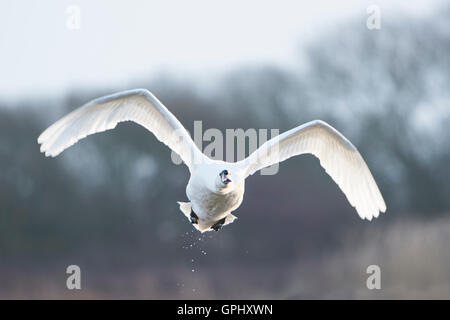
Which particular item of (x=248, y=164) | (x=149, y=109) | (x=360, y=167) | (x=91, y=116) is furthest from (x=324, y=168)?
(x=91, y=116)

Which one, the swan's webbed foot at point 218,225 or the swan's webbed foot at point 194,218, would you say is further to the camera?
the swan's webbed foot at point 218,225

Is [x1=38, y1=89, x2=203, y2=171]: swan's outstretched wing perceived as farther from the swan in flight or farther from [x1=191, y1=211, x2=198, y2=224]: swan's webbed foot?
[x1=191, y1=211, x2=198, y2=224]: swan's webbed foot

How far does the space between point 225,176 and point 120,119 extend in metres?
2.53

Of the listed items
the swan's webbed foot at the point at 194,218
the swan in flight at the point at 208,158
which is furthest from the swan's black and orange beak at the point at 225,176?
the swan's webbed foot at the point at 194,218

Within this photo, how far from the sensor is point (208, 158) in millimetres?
12844

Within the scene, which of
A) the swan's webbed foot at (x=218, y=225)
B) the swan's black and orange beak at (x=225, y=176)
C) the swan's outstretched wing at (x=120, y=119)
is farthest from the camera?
the swan's webbed foot at (x=218, y=225)

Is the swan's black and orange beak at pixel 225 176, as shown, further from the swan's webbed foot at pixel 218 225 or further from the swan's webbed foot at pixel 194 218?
the swan's webbed foot at pixel 218 225

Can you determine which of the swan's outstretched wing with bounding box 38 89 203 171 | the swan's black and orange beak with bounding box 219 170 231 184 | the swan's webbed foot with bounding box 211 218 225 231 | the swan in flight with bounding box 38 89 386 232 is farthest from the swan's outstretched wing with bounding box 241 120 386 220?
the swan's outstretched wing with bounding box 38 89 203 171

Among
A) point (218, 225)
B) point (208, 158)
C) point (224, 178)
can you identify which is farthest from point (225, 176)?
point (218, 225)

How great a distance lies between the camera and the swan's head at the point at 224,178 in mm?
12031

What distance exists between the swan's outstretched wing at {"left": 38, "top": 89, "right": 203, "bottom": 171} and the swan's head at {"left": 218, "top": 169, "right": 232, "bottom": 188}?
0.91 m

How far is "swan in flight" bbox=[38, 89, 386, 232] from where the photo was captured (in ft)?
41.4

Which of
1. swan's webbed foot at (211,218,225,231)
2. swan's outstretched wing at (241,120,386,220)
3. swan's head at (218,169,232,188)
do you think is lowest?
swan's webbed foot at (211,218,225,231)

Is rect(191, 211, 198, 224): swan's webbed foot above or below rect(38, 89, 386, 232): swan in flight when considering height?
below
